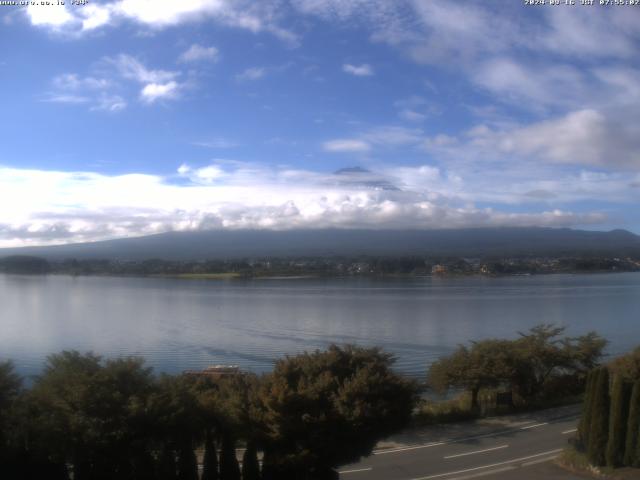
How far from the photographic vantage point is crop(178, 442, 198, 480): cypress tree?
6.85m

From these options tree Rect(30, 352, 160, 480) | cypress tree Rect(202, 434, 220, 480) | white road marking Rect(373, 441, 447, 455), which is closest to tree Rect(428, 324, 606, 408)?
white road marking Rect(373, 441, 447, 455)

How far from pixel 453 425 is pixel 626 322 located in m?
24.8

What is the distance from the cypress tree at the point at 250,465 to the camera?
716cm

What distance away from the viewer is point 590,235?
16612 centimetres

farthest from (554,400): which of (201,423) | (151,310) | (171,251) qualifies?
(171,251)

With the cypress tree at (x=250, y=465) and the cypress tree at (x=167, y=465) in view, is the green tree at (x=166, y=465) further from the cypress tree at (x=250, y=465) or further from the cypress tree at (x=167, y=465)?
the cypress tree at (x=250, y=465)

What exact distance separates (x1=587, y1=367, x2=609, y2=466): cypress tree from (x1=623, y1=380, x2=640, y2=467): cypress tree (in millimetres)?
270

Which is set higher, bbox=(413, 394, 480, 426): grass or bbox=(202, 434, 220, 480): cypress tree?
bbox=(202, 434, 220, 480): cypress tree

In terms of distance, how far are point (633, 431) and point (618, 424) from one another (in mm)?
196

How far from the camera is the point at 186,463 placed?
6859 mm

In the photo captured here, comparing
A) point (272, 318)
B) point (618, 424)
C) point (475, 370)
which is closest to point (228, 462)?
point (618, 424)

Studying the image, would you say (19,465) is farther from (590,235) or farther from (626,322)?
(590,235)

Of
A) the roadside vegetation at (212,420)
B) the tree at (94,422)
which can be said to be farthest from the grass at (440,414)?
the tree at (94,422)

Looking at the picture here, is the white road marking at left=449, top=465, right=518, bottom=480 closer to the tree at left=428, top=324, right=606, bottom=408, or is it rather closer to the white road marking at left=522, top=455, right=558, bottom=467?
the white road marking at left=522, top=455, right=558, bottom=467
